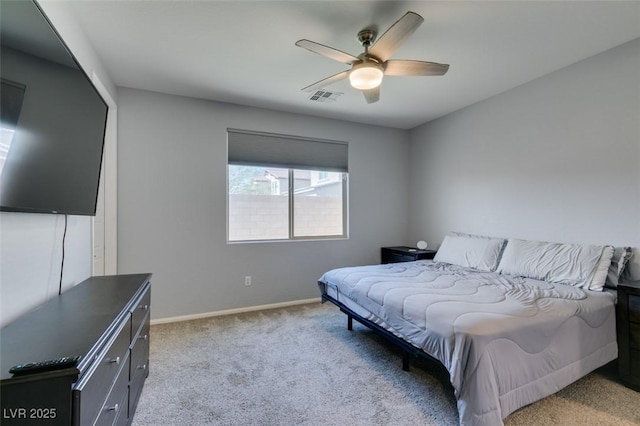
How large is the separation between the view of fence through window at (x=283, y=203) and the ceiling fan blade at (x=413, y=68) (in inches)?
85.9

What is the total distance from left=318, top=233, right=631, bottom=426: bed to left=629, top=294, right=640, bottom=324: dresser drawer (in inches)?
3.9

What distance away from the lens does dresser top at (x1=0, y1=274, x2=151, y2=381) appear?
0.94 m

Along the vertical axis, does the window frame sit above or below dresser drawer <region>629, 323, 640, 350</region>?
above

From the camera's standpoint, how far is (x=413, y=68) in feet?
7.18

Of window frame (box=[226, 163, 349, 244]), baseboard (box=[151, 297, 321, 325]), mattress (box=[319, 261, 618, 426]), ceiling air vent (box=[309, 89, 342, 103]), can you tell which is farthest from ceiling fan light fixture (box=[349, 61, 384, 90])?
baseboard (box=[151, 297, 321, 325])

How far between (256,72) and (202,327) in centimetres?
276

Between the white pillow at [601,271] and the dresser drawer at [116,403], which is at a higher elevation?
the white pillow at [601,271]

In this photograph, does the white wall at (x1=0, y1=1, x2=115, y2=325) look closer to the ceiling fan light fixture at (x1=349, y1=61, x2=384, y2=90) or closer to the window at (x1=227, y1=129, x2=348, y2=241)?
the window at (x1=227, y1=129, x2=348, y2=241)

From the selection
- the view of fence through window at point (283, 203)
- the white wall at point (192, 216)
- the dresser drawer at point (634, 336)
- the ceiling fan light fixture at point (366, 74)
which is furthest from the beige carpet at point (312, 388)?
the ceiling fan light fixture at point (366, 74)

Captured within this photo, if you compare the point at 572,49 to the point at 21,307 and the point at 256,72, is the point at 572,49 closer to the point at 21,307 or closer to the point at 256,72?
the point at 256,72

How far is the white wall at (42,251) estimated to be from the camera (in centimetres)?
127

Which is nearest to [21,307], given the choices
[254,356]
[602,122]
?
[254,356]

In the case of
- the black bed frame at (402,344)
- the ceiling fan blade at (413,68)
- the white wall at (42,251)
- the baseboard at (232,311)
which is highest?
the ceiling fan blade at (413,68)

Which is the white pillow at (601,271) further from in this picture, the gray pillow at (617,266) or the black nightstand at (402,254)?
the black nightstand at (402,254)
